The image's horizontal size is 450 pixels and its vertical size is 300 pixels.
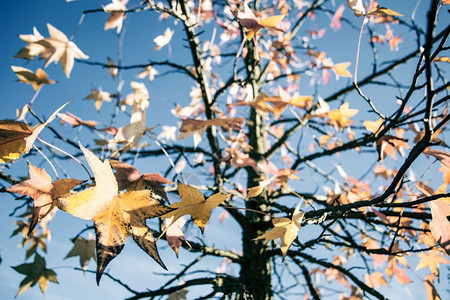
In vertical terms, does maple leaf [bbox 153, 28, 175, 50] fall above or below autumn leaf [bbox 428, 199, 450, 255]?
above

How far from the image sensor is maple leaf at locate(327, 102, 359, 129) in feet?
4.81

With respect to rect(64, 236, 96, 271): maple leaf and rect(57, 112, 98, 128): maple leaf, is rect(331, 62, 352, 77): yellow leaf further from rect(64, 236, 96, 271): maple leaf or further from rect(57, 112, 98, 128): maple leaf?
rect(64, 236, 96, 271): maple leaf

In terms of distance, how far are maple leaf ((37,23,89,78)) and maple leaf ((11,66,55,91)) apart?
0.32ft

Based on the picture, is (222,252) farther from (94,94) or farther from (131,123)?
(94,94)

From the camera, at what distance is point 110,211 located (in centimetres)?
65

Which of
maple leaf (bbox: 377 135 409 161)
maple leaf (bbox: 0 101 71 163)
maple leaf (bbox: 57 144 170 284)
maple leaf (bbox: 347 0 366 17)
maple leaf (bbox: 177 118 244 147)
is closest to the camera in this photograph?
maple leaf (bbox: 57 144 170 284)

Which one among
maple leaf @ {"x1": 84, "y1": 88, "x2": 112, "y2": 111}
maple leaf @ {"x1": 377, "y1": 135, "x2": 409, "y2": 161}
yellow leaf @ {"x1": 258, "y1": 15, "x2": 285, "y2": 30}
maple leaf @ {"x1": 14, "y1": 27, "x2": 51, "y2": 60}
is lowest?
maple leaf @ {"x1": 377, "y1": 135, "x2": 409, "y2": 161}

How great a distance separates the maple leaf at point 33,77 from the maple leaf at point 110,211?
1.27 m

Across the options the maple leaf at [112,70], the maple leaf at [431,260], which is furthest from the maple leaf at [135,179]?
the maple leaf at [112,70]

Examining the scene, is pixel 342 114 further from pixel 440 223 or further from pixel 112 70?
pixel 112 70

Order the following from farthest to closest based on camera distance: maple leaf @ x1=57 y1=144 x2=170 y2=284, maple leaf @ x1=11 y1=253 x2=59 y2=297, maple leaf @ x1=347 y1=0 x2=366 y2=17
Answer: maple leaf @ x1=11 y1=253 x2=59 y2=297
maple leaf @ x1=347 y1=0 x2=366 y2=17
maple leaf @ x1=57 y1=144 x2=170 y2=284

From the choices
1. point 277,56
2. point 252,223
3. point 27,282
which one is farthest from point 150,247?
point 277,56

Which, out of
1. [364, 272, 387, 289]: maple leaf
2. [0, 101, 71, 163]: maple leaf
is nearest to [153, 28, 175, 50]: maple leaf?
[0, 101, 71, 163]: maple leaf

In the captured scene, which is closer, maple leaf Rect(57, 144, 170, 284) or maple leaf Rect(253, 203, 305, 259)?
maple leaf Rect(57, 144, 170, 284)
